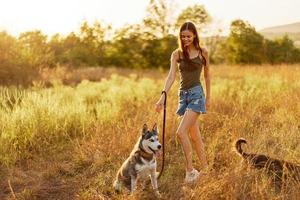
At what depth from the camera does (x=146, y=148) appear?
530cm

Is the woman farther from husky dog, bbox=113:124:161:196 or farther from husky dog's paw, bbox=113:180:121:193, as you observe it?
husky dog's paw, bbox=113:180:121:193

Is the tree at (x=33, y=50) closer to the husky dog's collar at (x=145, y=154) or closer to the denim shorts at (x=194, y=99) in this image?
the denim shorts at (x=194, y=99)

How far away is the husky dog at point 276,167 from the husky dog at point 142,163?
112cm

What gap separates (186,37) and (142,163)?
160 cm

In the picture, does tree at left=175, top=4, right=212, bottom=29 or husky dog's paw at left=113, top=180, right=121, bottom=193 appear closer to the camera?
husky dog's paw at left=113, top=180, right=121, bottom=193

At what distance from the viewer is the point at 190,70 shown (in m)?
5.76

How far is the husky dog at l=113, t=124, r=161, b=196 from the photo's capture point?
530 cm

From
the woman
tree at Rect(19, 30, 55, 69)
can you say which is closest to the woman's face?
the woman

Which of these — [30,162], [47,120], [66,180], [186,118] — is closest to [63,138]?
[47,120]

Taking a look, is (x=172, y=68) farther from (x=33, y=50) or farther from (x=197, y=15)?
(x=197, y=15)

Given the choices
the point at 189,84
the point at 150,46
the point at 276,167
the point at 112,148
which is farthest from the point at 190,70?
the point at 150,46

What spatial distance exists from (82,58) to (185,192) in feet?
108

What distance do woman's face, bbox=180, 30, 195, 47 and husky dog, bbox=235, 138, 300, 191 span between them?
4.45 ft

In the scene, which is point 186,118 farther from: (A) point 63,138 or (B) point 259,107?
(B) point 259,107
